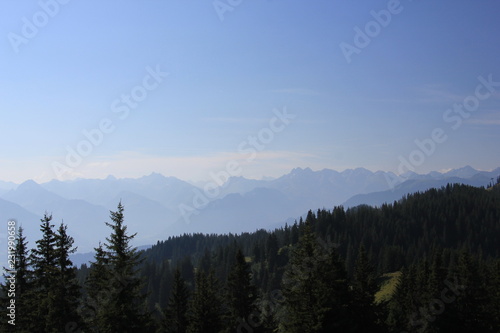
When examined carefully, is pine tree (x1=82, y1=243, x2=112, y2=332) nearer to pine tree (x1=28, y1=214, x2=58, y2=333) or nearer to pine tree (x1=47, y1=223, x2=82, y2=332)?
pine tree (x1=47, y1=223, x2=82, y2=332)

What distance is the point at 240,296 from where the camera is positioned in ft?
112

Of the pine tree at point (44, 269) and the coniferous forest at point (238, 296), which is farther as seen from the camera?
the pine tree at point (44, 269)

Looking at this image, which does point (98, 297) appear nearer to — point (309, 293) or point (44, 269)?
point (44, 269)

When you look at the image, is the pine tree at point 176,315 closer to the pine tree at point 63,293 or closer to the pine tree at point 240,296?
the pine tree at point 240,296

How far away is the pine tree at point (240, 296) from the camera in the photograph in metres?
34.0

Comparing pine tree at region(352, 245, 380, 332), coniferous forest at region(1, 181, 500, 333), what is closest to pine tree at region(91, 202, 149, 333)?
coniferous forest at region(1, 181, 500, 333)

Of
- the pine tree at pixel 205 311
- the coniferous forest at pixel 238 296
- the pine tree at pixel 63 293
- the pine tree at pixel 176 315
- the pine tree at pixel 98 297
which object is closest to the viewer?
the pine tree at pixel 98 297

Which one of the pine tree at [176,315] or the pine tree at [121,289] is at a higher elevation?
the pine tree at [121,289]

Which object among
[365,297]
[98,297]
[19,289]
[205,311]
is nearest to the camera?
[98,297]

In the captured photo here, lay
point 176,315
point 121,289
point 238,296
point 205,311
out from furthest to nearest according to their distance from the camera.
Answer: point 176,315, point 205,311, point 238,296, point 121,289

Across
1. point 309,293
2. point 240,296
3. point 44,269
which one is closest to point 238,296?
point 240,296

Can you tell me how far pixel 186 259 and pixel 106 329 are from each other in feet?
531

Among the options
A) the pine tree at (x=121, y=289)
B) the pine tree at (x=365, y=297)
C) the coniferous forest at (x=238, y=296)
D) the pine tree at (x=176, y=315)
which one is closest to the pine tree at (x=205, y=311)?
the coniferous forest at (x=238, y=296)

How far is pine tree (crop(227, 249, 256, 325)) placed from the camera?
33972 mm
